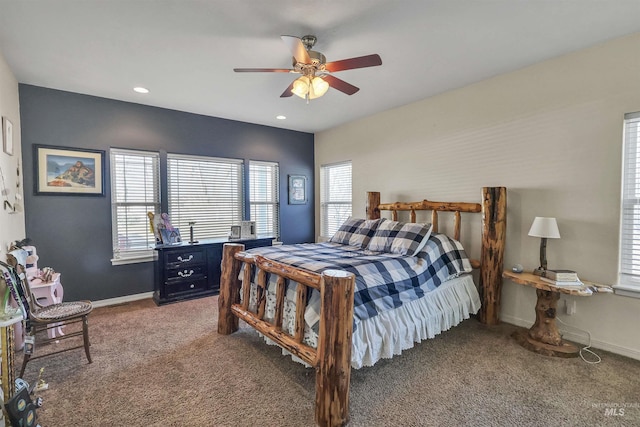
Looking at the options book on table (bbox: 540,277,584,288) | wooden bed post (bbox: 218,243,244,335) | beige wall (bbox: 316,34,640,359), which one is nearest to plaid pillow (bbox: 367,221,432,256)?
beige wall (bbox: 316,34,640,359)

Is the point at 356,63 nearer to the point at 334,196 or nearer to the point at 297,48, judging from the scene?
the point at 297,48

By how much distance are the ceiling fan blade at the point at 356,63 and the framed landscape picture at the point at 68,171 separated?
3141 mm

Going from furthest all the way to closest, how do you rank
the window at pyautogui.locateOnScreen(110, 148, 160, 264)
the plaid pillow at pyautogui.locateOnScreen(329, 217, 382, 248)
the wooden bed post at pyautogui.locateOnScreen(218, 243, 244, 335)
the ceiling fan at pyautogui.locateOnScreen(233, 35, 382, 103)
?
the window at pyautogui.locateOnScreen(110, 148, 160, 264)
the plaid pillow at pyautogui.locateOnScreen(329, 217, 382, 248)
the wooden bed post at pyautogui.locateOnScreen(218, 243, 244, 335)
the ceiling fan at pyautogui.locateOnScreen(233, 35, 382, 103)

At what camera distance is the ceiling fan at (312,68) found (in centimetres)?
202

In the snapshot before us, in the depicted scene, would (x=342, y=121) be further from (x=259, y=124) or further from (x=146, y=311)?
(x=146, y=311)

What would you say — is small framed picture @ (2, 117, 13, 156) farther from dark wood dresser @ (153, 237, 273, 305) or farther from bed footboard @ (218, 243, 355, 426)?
bed footboard @ (218, 243, 355, 426)

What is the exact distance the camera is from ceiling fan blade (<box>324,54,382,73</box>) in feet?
6.45

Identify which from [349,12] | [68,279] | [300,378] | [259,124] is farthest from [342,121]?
[68,279]

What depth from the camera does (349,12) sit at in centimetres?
197

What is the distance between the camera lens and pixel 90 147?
11.6ft

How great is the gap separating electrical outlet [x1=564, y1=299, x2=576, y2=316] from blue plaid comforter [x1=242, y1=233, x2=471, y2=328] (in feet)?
2.69

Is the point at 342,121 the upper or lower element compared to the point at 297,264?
upper

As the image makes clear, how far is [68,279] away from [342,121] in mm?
4180

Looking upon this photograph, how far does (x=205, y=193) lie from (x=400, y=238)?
117 inches
